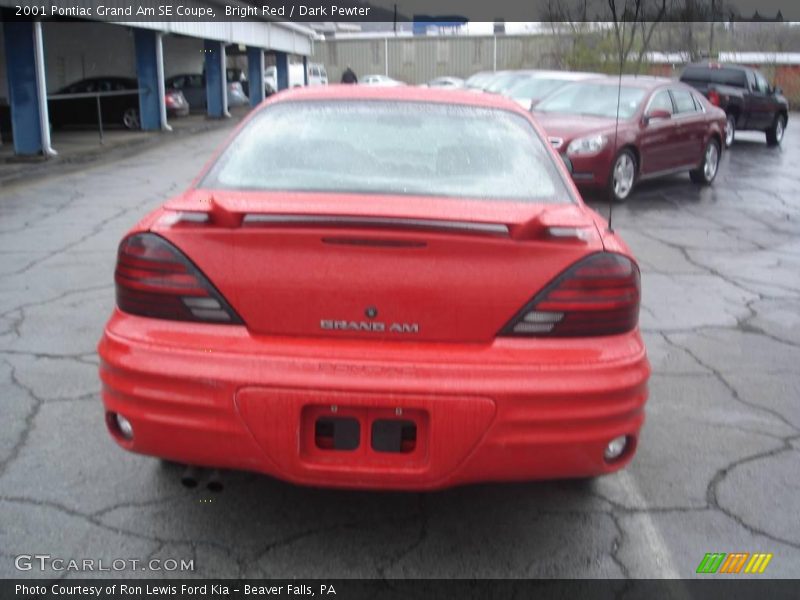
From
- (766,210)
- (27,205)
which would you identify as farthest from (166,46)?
(766,210)

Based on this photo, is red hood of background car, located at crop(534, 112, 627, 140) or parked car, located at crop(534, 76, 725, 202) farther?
red hood of background car, located at crop(534, 112, 627, 140)

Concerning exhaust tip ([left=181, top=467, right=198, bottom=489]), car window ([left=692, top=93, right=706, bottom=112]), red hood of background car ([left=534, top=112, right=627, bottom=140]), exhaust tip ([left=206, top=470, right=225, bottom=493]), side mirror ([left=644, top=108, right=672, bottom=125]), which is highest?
car window ([left=692, top=93, right=706, bottom=112])

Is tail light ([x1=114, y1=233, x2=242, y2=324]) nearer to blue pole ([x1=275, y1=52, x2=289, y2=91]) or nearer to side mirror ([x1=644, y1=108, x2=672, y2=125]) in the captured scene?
side mirror ([x1=644, y1=108, x2=672, y2=125])

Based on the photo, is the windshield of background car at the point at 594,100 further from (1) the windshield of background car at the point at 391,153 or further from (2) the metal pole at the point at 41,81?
(1) the windshield of background car at the point at 391,153

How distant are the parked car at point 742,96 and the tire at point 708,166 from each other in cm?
675

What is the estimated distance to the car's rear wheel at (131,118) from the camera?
71.7ft

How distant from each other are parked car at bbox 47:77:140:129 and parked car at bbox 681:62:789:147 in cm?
1363

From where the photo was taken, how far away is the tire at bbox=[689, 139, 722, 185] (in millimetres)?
13211

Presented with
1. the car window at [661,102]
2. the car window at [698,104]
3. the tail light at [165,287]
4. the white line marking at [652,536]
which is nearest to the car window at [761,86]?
the car window at [698,104]

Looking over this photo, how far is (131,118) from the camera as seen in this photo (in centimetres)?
2186

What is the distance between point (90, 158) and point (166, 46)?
15.2m

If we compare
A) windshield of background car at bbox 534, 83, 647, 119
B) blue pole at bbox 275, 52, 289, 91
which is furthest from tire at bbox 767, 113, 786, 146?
blue pole at bbox 275, 52, 289, 91

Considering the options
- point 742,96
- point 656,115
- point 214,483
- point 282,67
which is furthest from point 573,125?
point 282,67

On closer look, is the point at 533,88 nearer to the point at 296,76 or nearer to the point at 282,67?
the point at 282,67
